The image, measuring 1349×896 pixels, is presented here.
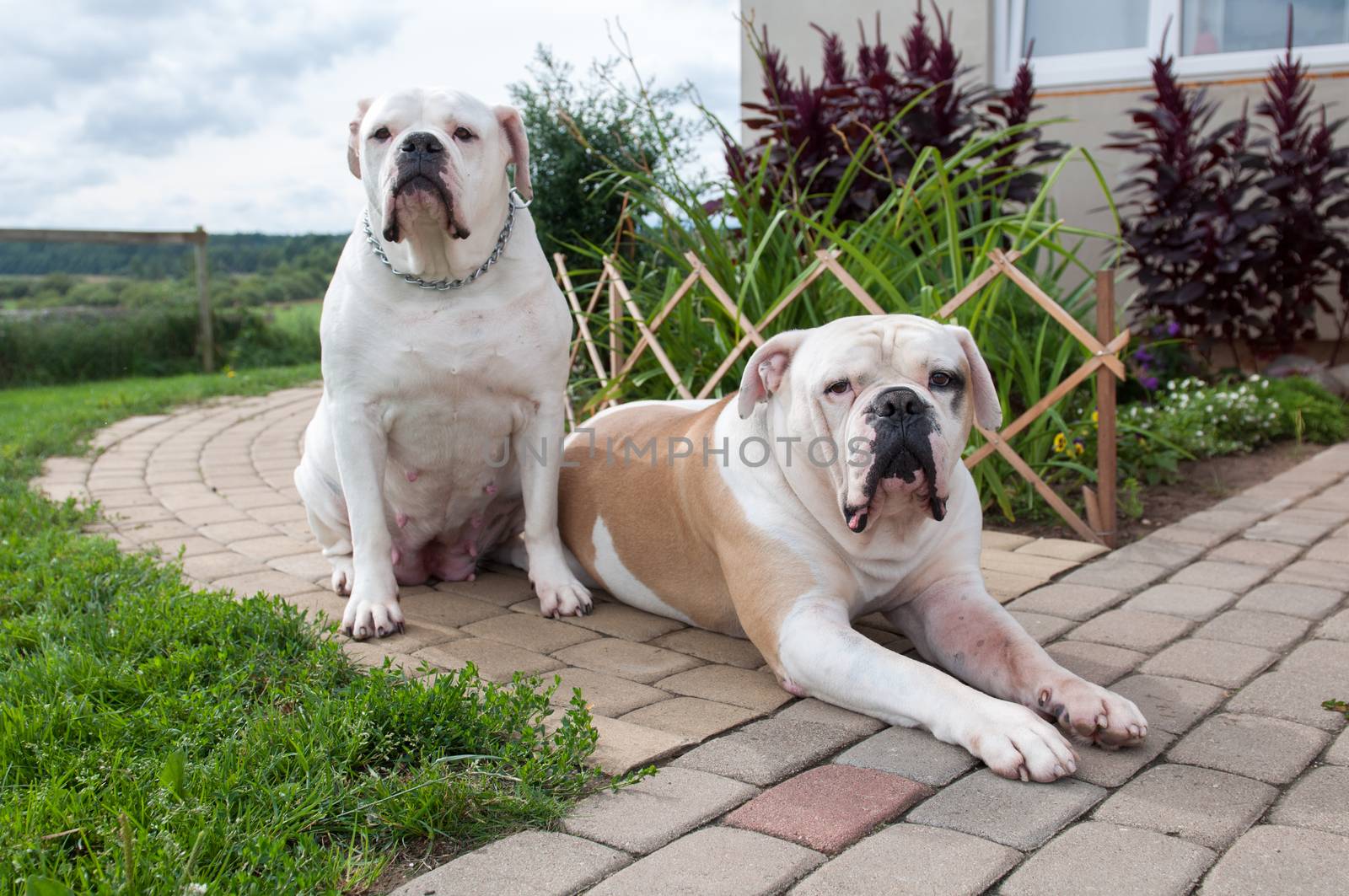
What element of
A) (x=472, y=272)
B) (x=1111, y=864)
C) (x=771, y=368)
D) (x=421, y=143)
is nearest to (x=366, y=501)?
(x=472, y=272)

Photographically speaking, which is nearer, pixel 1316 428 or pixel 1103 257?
pixel 1316 428

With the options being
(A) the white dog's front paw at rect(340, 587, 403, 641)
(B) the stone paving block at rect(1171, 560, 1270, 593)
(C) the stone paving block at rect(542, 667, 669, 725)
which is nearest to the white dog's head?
(A) the white dog's front paw at rect(340, 587, 403, 641)

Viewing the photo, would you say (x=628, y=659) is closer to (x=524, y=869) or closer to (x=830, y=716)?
(x=830, y=716)

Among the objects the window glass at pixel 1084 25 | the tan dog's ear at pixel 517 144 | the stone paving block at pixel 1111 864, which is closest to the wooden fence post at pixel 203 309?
the window glass at pixel 1084 25

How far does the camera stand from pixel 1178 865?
1.76m

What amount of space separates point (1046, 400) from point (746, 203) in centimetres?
186

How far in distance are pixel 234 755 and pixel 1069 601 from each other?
2.30m

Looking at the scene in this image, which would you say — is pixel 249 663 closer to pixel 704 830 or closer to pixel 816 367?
pixel 704 830

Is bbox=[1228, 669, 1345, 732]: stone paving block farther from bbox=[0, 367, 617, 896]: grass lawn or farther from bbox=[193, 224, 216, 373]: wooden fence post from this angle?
bbox=[193, 224, 216, 373]: wooden fence post

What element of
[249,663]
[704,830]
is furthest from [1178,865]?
[249,663]

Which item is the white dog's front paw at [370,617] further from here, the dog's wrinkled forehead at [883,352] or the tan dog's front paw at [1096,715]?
the tan dog's front paw at [1096,715]

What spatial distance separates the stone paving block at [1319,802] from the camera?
1.89 m

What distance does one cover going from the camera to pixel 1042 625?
3.05 m

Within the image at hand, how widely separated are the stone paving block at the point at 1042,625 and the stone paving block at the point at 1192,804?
2.66 ft
